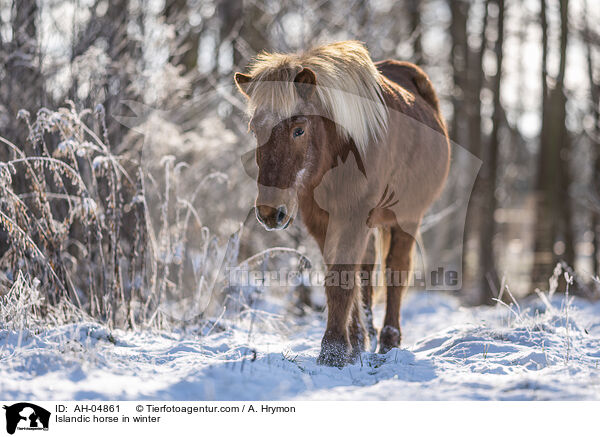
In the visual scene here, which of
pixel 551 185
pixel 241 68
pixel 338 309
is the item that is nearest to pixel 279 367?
pixel 338 309

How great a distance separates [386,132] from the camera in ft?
12.5

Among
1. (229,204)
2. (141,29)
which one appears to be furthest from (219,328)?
(229,204)

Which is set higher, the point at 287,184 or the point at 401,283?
the point at 287,184

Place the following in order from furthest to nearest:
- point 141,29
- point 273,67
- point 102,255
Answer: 1. point 141,29
2. point 102,255
3. point 273,67

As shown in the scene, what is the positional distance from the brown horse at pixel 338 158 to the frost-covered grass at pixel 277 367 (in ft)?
1.31

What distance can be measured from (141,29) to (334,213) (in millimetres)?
3833

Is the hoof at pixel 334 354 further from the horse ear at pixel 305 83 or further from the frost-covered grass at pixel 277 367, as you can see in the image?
the horse ear at pixel 305 83

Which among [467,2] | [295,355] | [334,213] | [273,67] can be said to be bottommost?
[295,355]

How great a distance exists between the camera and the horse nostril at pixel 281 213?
3072mm

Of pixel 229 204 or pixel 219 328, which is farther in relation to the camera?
pixel 229 204
